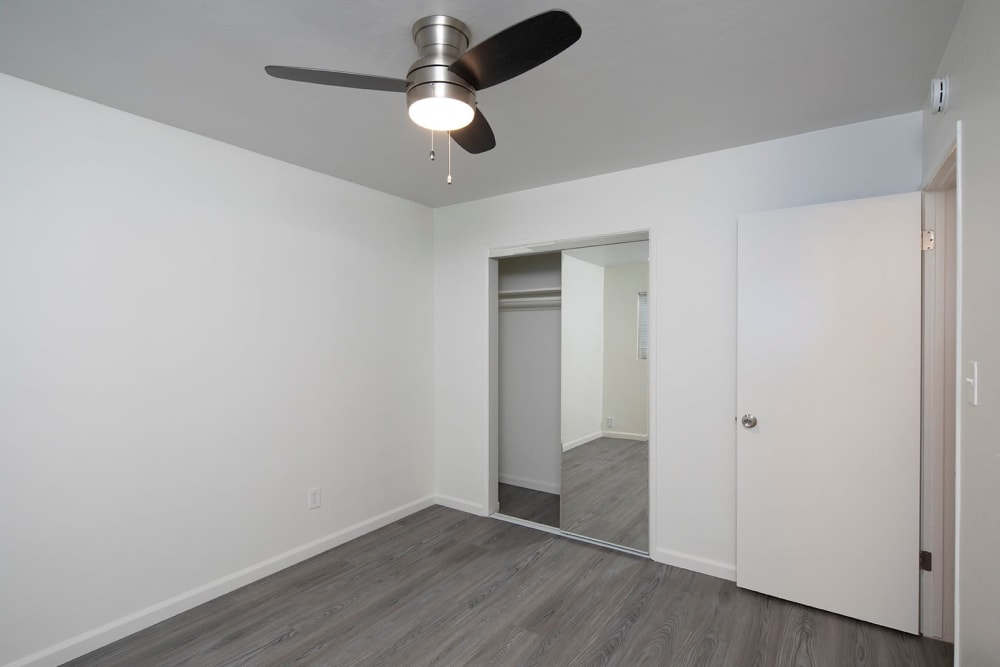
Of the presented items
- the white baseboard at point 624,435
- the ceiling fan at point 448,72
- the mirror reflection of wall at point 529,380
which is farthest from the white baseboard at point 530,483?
→ the ceiling fan at point 448,72

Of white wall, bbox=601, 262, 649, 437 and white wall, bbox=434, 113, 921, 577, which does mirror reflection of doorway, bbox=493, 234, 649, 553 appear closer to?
white wall, bbox=601, 262, 649, 437

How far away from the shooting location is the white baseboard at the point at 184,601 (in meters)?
2.05

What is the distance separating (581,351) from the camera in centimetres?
354

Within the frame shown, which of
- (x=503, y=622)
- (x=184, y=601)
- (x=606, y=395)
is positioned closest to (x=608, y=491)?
(x=606, y=395)

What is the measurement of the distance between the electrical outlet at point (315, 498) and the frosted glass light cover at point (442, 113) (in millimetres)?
2496

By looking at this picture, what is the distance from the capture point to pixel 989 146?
1.29 m

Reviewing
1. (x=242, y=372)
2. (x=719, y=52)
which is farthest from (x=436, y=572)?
(x=719, y=52)

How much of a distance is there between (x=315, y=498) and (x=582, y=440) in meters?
1.95

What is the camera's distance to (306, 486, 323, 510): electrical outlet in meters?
3.08

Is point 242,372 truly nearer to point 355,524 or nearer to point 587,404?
point 355,524

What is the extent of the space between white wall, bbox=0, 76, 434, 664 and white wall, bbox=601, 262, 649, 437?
5.81ft

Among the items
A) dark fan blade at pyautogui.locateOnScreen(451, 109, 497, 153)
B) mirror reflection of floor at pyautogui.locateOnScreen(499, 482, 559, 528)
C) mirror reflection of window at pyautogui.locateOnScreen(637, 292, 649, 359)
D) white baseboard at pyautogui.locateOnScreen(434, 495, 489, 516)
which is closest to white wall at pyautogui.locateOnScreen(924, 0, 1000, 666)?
dark fan blade at pyautogui.locateOnScreen(451, 109, 497, 153)

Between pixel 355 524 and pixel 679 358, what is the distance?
2544 mm

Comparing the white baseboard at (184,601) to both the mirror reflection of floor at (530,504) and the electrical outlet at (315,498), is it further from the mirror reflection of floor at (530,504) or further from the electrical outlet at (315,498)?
the mirror reflection of floor at (530,504)
